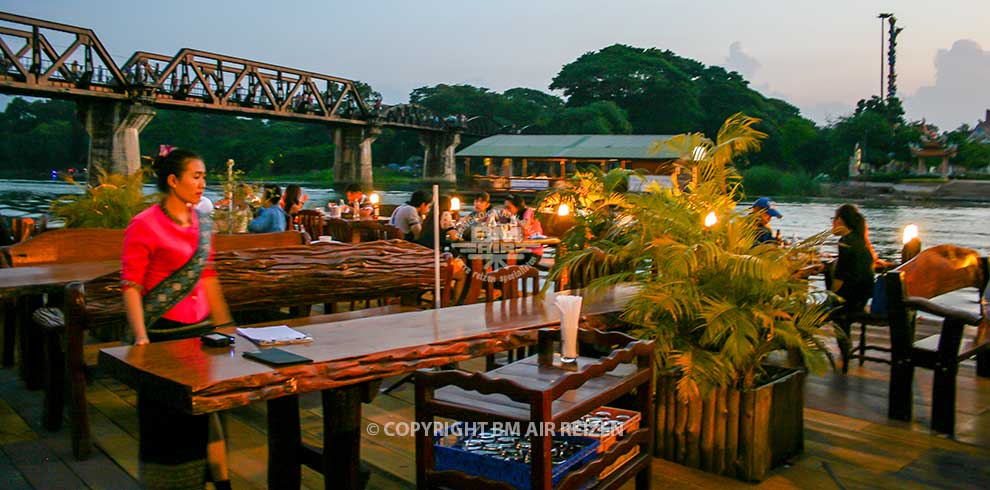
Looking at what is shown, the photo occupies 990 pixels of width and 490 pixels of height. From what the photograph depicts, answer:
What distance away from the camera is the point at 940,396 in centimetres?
425

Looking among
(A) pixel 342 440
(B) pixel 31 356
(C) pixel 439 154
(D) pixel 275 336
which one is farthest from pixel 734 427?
(C) pixel 439 154

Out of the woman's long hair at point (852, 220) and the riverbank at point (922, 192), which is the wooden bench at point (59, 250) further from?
the riverbank at point (922, 192)

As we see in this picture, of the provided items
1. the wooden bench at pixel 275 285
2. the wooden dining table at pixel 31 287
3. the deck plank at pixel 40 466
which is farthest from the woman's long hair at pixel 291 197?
the deck plank at pixel 40 466

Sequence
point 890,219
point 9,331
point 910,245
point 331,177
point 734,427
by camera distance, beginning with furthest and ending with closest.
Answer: point 331,177, point 890,219, point 910,245, point 9,331, point 734,427

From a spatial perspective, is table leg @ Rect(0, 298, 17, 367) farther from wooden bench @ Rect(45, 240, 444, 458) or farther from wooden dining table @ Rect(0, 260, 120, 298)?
wooden bench @ Rect(45, 240, 444, 458)

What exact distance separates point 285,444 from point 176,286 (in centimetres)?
74

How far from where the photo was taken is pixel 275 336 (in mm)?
2932

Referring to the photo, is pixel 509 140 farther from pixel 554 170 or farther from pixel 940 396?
pixel 940 396

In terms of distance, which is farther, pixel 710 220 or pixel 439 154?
pixel 439 154

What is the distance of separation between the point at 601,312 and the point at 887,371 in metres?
2.83

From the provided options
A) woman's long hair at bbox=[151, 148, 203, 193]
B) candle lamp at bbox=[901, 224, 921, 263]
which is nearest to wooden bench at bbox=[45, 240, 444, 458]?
woman's long hair at bbox=[151, 148, 203, 193]

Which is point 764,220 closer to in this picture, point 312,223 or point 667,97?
point 312,223

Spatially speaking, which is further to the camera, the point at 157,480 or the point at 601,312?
the point at 601,312

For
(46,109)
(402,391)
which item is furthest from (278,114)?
(402,391)
